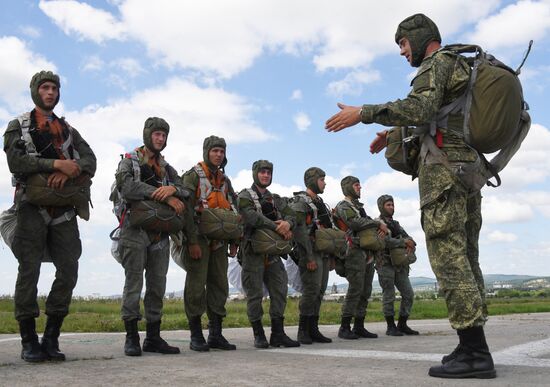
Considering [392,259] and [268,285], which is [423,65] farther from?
[392,259]

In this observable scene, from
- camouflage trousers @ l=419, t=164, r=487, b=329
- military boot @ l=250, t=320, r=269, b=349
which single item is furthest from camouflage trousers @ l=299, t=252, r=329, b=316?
camouflage trousers @ l=419, t=164, r=487, b=329

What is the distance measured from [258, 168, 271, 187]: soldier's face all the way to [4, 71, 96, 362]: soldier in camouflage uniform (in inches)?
91.7

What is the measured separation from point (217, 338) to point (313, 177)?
282 centimetres

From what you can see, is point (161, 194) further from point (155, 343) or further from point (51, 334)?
point (51, 334)

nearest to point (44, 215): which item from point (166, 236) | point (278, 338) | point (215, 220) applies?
point (166, 236)

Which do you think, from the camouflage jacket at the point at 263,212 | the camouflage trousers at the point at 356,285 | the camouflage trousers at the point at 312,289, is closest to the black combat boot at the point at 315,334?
the camouflage trousers at the point at 312,289

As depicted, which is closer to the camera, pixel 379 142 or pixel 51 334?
pixel 379 142

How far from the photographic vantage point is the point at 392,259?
8.91 meters

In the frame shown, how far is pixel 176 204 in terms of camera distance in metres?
5.51

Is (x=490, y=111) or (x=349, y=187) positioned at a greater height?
(x=349, y=187)

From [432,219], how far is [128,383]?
2.25m

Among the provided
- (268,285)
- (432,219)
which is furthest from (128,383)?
(268,285)

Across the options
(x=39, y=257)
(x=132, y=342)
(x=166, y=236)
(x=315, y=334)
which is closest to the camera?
(x=39, y=257)

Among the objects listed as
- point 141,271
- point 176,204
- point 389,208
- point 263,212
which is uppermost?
point 389,208
